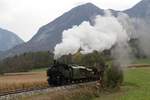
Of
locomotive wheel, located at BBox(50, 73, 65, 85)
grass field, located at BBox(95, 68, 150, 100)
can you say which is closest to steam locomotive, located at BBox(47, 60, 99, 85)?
locomotive wheel, located at BBox(50, 73, 65, 85)

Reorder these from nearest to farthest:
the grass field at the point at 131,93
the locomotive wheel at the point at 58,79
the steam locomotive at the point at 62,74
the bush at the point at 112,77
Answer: the grass field at the point at 131,93
the steam locomotive at the point at 62,74
the locomotive wheel at the point at 58,79
the bush at the point at 112,77

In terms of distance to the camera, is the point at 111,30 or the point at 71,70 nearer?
the point at 71,70

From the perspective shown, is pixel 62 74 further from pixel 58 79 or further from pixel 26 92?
pixel 26 92

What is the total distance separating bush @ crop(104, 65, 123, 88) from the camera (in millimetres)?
49219

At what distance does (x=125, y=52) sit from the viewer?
202ft

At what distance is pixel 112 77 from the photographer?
4950cm

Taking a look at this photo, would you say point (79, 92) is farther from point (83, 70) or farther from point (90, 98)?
point (83, 70)

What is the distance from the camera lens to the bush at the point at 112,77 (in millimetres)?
49219

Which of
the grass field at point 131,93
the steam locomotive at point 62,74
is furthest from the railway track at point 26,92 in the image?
the grass field at point 131,93

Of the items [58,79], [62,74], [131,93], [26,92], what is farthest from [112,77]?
[26,92]

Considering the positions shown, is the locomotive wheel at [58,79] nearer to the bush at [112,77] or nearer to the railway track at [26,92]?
the railway track at [26,92]

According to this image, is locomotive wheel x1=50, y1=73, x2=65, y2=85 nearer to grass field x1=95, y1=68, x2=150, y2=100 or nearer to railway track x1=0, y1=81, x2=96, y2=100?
railway track x1=0, y1=81, x2=96, y2=100

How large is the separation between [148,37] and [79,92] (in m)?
37.4

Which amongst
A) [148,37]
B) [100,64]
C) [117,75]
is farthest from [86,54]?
[148,37]
